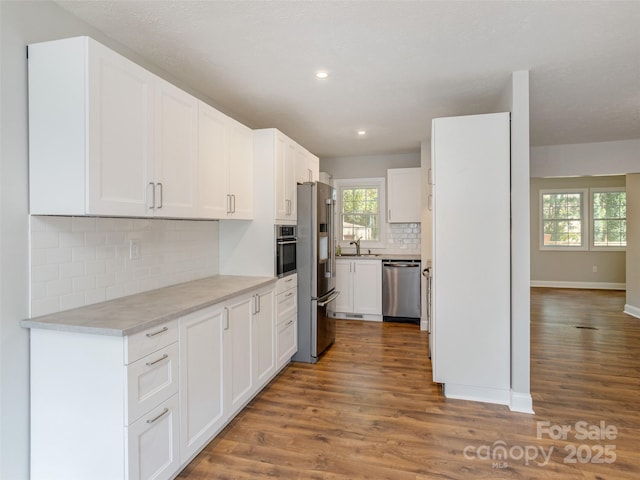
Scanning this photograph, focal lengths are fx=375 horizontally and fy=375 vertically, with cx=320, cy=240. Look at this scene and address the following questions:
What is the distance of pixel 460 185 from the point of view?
9.65 feet

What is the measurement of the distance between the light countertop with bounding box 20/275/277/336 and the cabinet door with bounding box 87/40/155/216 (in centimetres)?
52

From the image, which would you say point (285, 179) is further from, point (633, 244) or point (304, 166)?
point (633, 244)

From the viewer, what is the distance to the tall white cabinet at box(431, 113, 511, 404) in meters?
2.88

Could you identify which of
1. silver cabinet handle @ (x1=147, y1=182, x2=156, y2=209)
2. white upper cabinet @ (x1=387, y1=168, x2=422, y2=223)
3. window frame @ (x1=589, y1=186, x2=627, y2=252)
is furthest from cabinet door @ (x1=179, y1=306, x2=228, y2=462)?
window frame @ (x1=589, y1=186, x2=627, y2=252)

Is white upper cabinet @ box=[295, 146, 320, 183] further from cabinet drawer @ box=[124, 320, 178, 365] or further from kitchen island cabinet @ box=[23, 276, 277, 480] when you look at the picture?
cabinet drawer @ box=[124, 320, 178, 365]

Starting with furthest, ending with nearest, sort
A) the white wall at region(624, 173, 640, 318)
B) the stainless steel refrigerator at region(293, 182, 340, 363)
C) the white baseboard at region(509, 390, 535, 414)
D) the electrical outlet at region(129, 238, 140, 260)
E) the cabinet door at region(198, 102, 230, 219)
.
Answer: the white wall at region(624, 173, 640, 318)
the stainless steel refrigerator at region(293, 182, 340, 363)
the white baseboard at region(509, 390, 535, 414)
the cabinet door at region(198, 102, 230, 219)
the electrical outlet at region(129, 238, 140, 260)

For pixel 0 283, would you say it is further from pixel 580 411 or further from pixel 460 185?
pixel 580 411

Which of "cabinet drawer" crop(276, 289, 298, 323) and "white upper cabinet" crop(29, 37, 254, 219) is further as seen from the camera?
"cabinet drawer" crop(276, 289, 298, 323)

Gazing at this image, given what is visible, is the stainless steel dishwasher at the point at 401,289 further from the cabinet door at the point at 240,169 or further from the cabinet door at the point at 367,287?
the cabinet door at the point at 240,169

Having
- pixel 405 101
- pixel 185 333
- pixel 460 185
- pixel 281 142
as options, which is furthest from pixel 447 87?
pixel 185 333

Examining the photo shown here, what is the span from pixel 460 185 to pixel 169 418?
2.52 meters

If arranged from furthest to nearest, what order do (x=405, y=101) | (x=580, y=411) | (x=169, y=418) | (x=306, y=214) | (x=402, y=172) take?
(x=402, y=172) → (x=306, y=214) → (x=405, y=101) → (x=580, y=411) → (x=169, y=418)

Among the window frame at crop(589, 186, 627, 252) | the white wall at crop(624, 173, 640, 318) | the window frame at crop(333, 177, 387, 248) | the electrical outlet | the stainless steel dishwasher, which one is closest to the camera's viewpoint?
the electrical outlet

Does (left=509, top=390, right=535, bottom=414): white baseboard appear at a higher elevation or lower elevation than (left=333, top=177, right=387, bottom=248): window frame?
lower
